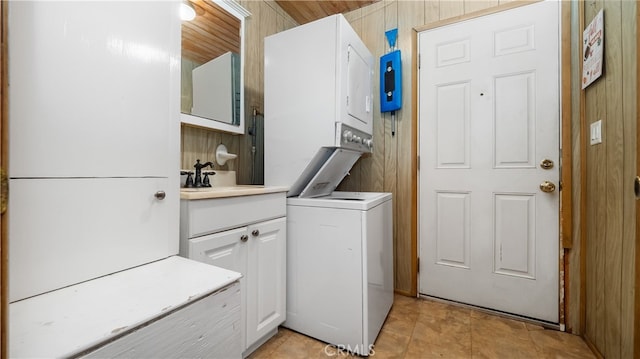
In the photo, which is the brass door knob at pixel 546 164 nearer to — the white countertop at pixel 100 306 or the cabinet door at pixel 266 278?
the cabinet door at pixel 266 278

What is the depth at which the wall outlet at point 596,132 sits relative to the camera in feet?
4.85

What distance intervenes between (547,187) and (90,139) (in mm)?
2375

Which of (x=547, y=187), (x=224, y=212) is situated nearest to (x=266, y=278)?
(x=224, y=212)

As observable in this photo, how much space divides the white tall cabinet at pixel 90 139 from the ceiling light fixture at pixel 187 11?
794 millimetres

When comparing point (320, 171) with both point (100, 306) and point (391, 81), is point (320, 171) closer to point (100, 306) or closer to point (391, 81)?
point (391, 81)

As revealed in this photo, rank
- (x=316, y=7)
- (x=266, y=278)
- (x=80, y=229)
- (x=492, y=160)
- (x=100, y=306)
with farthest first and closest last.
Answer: (x=316, y=7), (x=492, y=160), (x=266, y=278), (x=80, y=229), (x=100, y=306)

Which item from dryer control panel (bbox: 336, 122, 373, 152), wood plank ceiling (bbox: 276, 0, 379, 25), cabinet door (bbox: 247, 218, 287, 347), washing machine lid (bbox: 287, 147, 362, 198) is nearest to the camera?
cabinet door (bbox: 247, 218, 287, 347)

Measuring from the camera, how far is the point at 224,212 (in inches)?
49.6

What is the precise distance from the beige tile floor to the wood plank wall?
0.22 metres

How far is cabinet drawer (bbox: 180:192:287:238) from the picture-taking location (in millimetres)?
1123

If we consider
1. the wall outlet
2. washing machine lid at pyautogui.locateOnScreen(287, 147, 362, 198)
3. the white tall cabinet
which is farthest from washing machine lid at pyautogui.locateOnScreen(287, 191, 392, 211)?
the wall outlet

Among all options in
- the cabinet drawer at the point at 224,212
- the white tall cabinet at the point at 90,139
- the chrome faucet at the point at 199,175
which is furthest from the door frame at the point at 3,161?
the chrome faucet at the point at 199,175

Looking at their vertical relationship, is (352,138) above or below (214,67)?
below

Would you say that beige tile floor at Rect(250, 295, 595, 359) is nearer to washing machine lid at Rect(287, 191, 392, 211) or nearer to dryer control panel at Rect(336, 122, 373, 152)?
washing machine lid at Rect(287, 191, 392, 211)
